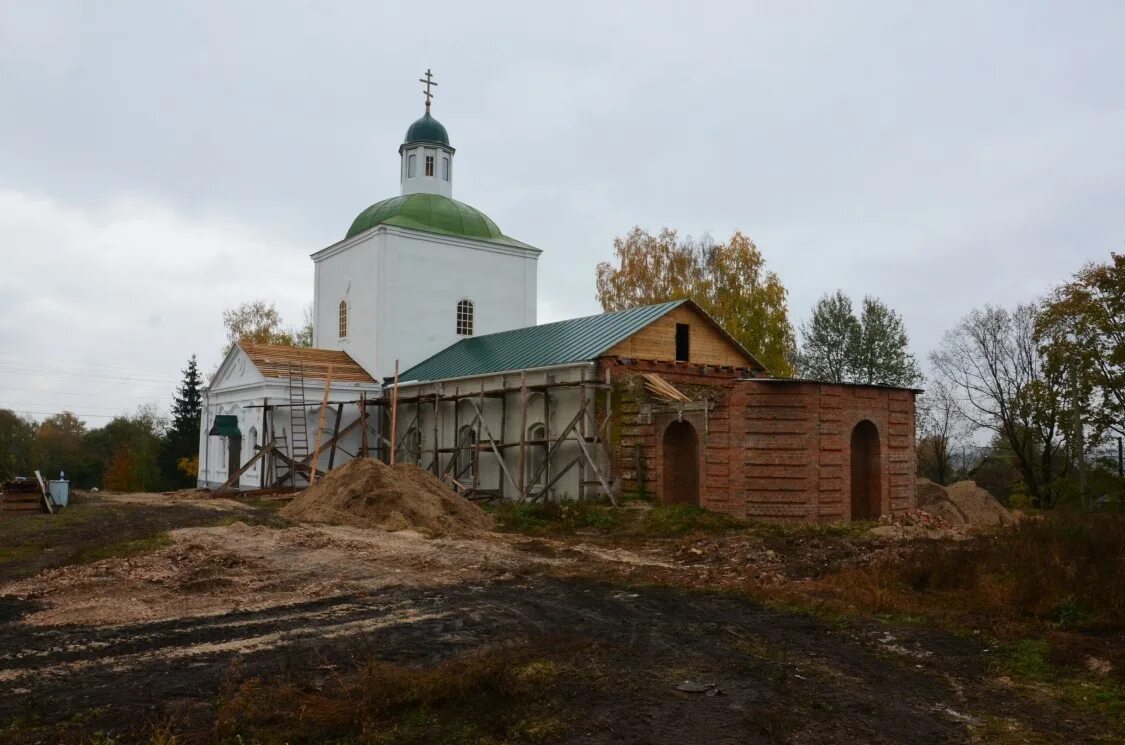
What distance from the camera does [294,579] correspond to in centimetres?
1226

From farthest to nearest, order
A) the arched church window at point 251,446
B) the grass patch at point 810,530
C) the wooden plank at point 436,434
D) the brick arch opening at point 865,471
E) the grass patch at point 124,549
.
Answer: the arched church window at point 251,446
the wooden plank at point 436,434
the brick arch opening at point 865,471
the grass patch at point 810,530
the grass patch at point 124,549

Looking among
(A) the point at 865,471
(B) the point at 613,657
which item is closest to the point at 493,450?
(A) the point at 865,471

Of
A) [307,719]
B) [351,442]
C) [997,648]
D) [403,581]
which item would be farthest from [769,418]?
[351,442]

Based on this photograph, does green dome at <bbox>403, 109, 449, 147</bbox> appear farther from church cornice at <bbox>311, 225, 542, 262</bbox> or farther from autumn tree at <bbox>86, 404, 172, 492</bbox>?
autumn tree at <bbox>86, 404, 172, 492</bbox>

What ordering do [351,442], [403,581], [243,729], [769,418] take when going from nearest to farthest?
[243,729] < [403,581] < [769,418] < [351,442]

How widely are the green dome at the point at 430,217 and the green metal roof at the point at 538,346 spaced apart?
4.46 metres

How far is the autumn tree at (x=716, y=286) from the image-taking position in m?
39.5

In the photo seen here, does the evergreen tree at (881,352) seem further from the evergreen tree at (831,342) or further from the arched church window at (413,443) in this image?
the arched church window at (413,443)

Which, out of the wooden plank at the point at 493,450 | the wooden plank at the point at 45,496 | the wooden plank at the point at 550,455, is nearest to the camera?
the wooden plank at the point at 45,496

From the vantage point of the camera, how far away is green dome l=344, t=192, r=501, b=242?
33.5 metres

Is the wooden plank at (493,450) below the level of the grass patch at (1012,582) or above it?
above

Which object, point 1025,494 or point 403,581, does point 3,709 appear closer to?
point 403,581

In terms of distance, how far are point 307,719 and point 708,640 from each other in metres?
4.02

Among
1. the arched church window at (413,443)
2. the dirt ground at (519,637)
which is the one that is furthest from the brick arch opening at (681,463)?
the arched church window at (413,443)
